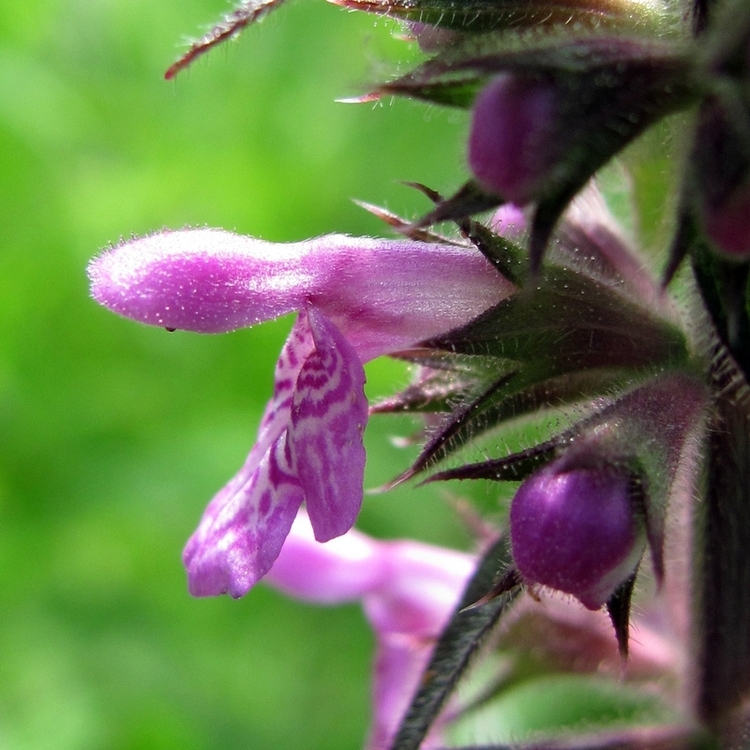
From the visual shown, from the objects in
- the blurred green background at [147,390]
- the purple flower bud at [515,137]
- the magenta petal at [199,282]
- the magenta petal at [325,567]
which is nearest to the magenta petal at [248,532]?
the magenta petal at [199,282]

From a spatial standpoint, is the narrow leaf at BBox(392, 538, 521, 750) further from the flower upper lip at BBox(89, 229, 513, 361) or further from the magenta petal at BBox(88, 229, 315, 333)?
the magenta petal at BBox(88, 229, 315, 333)

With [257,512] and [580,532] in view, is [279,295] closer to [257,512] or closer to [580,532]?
[257,512]

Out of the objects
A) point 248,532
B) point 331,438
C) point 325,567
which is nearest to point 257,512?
point 248,532

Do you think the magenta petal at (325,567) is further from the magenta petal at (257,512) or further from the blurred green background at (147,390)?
the blurred green background at (147,390)

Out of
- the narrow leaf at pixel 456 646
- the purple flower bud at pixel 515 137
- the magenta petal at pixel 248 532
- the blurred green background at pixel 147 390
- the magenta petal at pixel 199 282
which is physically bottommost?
the blurred green background at pixel 147 390

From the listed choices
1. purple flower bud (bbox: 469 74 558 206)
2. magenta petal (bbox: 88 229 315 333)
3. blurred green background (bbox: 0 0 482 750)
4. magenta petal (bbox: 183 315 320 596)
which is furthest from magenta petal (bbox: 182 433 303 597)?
blurred green background (bbox: 0 0 482 750)

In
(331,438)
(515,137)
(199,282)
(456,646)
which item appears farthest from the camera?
(456,646)

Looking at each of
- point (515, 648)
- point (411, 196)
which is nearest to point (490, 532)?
point (515, 648)

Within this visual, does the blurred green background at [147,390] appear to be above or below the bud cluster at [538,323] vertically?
below
